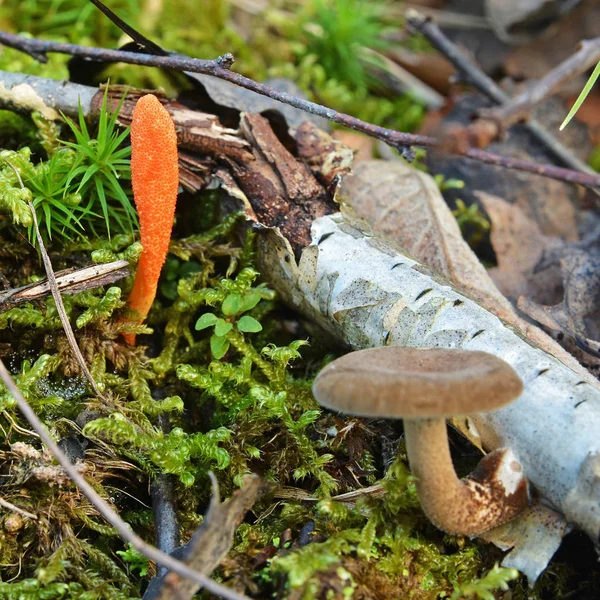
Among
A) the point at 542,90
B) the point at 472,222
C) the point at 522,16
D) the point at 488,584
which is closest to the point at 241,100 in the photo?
the point at 472,222

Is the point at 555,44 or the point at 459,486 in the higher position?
the point at 555,44

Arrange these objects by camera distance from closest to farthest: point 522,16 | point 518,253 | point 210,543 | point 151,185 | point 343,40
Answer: point 210,543 → point 151,185 → point 518,253 → point 343,40 → point 522,16

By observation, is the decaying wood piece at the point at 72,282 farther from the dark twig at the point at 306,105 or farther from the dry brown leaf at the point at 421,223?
the dry brown leaf at the point at 421,223

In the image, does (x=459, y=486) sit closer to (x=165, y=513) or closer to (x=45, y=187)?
(x=165, y=513)

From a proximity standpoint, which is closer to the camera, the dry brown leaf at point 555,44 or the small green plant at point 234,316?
the small green plant at point 234,316

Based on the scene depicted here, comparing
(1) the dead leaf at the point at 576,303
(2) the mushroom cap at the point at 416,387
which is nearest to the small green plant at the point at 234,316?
(2) the mushroom cap at the point at 416,387

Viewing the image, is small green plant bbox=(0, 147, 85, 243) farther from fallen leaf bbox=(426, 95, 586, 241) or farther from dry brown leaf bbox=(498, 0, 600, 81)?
dry brown leaf bbox=(498, 0, 600, 81)

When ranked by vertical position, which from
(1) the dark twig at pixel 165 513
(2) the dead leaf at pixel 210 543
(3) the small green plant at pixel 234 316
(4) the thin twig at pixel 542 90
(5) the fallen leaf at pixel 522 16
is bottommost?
(1) the dark twig at pixel 165 513
